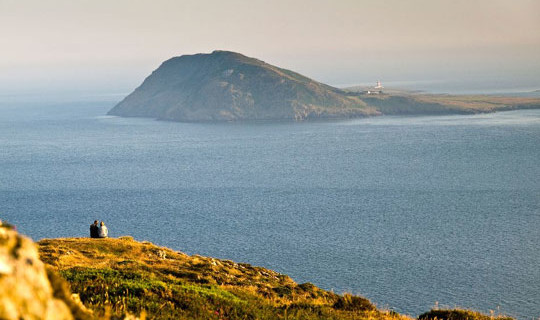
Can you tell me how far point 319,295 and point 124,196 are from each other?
14013 centimetres

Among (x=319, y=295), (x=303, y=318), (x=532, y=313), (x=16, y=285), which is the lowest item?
(x=532, y=313)

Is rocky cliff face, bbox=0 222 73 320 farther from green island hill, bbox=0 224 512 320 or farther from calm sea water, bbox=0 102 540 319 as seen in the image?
calm sea water, bbox=0 102 540 319

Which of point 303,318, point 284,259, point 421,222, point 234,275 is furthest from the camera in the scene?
point 421,222

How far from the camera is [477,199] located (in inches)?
5930

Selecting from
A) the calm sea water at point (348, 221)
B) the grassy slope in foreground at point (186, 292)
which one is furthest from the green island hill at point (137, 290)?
the calm sea water at point (348, 221)

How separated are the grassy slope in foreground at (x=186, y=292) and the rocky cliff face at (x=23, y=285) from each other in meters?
1.54

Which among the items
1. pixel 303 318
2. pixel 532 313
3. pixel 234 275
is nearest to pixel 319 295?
pixel 234 275

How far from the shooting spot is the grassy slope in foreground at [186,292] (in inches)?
571

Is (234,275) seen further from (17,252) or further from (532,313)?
(532,313)

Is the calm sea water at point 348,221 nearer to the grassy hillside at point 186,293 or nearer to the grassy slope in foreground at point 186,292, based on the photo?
the grassy slope in foreground at point 186,292

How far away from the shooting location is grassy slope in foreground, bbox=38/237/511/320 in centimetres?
1450

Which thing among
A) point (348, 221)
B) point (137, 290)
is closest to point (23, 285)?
point (137, 290)

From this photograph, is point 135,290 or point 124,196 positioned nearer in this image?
point 135,290

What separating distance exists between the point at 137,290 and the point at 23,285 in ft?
37.6
